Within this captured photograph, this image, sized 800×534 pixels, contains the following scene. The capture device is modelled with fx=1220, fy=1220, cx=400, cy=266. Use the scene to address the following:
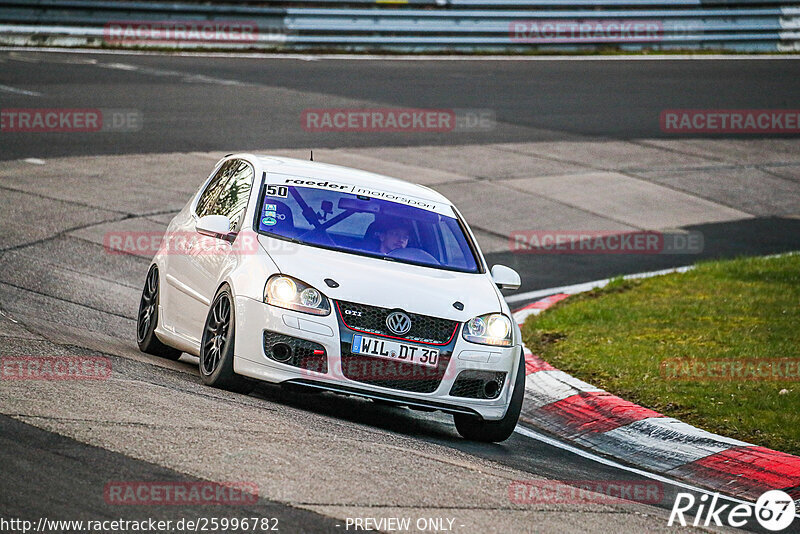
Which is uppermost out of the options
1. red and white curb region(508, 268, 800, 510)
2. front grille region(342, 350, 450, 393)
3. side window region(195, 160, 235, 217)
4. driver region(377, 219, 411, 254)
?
side window region(195, 160, 235, 217)

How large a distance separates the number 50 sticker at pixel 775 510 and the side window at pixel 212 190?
4394 millimetres

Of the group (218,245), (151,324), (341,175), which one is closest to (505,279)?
(341,175)

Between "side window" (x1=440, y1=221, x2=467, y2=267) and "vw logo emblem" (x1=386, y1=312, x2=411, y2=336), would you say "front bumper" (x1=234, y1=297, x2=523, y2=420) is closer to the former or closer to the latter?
"vw logo emblem" (x1=386, y1=312, x2=411, y2=336)

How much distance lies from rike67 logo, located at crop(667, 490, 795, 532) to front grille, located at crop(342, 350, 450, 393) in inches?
63.5

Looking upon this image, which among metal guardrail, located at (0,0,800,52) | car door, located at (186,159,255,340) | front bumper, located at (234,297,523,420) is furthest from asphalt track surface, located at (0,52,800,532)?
metal guardrail, located at (0,0,800,52)

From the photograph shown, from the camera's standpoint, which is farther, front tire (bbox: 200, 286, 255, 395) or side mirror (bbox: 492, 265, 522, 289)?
side mirror (bbox: 492, 265, 522, 289)

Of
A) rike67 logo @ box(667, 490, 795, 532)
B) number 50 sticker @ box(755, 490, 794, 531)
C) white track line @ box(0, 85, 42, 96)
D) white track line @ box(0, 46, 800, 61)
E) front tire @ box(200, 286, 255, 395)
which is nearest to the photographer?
rike67 logo @ box(667, 490, 795, 532)

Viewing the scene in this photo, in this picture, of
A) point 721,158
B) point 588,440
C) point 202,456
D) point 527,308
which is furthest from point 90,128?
point 202,456

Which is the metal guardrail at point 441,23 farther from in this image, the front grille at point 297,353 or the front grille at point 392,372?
the front grille at point 392,372

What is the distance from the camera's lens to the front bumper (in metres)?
7.38

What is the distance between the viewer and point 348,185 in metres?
8.76

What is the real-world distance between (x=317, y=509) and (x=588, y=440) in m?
3.60

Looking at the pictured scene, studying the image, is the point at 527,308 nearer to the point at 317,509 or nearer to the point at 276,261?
the point at 276,261

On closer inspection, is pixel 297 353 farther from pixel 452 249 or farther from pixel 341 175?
pixel 341 175
